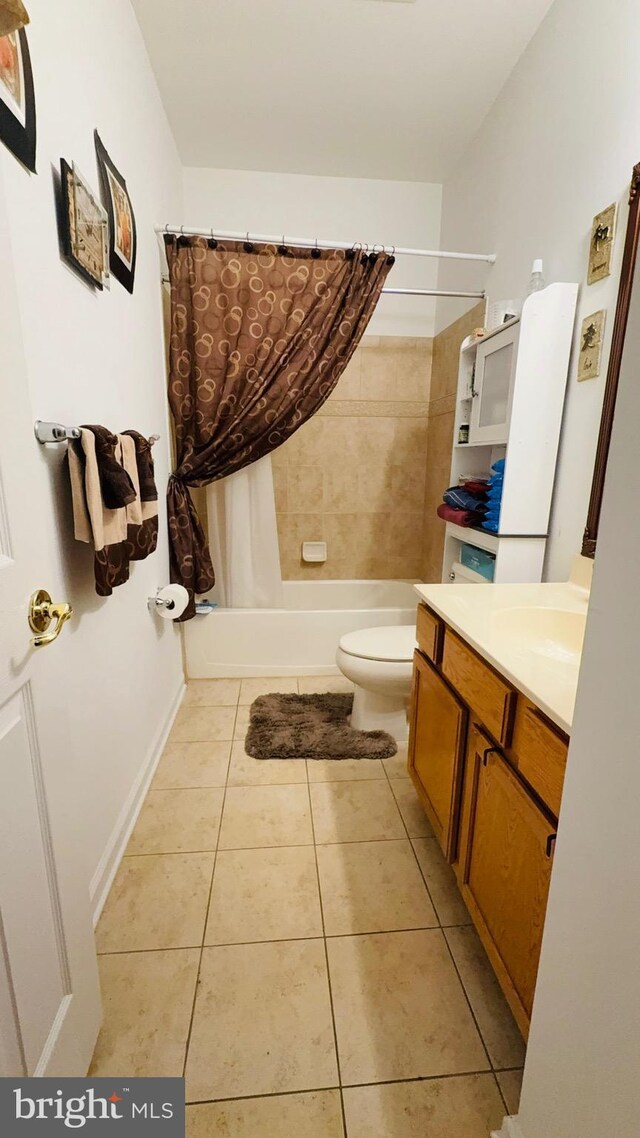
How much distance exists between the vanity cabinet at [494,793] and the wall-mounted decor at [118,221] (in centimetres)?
148

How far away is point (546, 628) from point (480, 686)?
343mm

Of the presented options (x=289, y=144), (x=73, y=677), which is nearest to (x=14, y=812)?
(x=73, y=677)

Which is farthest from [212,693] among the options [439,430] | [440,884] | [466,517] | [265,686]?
[439,430]

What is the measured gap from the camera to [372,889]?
1.39 meters

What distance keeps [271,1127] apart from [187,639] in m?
1.93

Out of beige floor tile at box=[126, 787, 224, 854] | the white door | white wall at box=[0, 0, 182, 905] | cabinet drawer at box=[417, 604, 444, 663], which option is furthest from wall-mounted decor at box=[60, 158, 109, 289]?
beige floor tile at box=[126, 787, 224, 854]

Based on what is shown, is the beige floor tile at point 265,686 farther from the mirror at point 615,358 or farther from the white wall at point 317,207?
the white wall at point 317,207

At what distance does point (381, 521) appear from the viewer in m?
3.14

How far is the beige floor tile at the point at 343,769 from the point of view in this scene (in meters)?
1.87

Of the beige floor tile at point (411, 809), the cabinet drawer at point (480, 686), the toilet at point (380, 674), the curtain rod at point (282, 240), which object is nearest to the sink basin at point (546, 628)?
the cabinet drawer at point (480, 686)

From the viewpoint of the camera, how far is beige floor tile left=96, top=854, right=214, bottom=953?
4.06ft

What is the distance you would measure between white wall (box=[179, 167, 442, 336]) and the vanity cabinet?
2.42 metres

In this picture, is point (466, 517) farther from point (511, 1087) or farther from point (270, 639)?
point (511, 1087)

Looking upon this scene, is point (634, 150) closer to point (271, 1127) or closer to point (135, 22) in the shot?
point (135, 22)
